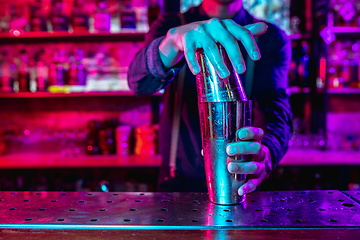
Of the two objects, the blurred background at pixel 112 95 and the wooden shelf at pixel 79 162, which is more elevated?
the blurred background at pixel 112 95

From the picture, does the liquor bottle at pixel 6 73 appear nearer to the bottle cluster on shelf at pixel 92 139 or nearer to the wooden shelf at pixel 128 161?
the bottle cluster on shelf at pixel 92 139

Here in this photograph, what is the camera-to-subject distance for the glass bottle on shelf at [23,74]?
Answer: 7.32 ft

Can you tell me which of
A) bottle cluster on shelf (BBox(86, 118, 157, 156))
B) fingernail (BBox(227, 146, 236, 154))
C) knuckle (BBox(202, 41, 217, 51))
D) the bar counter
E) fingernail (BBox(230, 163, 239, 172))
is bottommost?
bottle cluster on shelf (BBox(86, 118, 157, 156))

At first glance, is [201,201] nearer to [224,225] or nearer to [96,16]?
[224,225]

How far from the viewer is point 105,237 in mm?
477

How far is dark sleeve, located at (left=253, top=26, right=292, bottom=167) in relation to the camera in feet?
2.66

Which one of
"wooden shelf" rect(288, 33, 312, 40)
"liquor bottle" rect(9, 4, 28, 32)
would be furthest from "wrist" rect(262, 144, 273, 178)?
"liquor bottle" rect(9, 4, 28, 32)

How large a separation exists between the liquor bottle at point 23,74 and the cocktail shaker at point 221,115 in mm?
2020

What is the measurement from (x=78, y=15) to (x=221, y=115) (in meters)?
1.96

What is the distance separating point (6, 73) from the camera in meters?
2.27

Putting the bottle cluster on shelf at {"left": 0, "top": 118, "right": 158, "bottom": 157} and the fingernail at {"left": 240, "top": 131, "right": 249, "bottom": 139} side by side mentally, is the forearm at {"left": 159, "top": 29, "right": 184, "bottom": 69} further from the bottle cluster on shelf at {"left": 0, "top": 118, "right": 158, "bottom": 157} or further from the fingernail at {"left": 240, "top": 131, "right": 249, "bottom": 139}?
the bottle cluster on shelf at {"left": 0, "top": 118, "right": 158, "bottom": 157}

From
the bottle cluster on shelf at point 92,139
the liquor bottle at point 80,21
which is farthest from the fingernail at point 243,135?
the liquor bottle at point 80,21

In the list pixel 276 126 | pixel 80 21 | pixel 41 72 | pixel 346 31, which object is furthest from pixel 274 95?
pixel 41 72

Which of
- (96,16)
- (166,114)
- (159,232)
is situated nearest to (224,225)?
(159,232)
